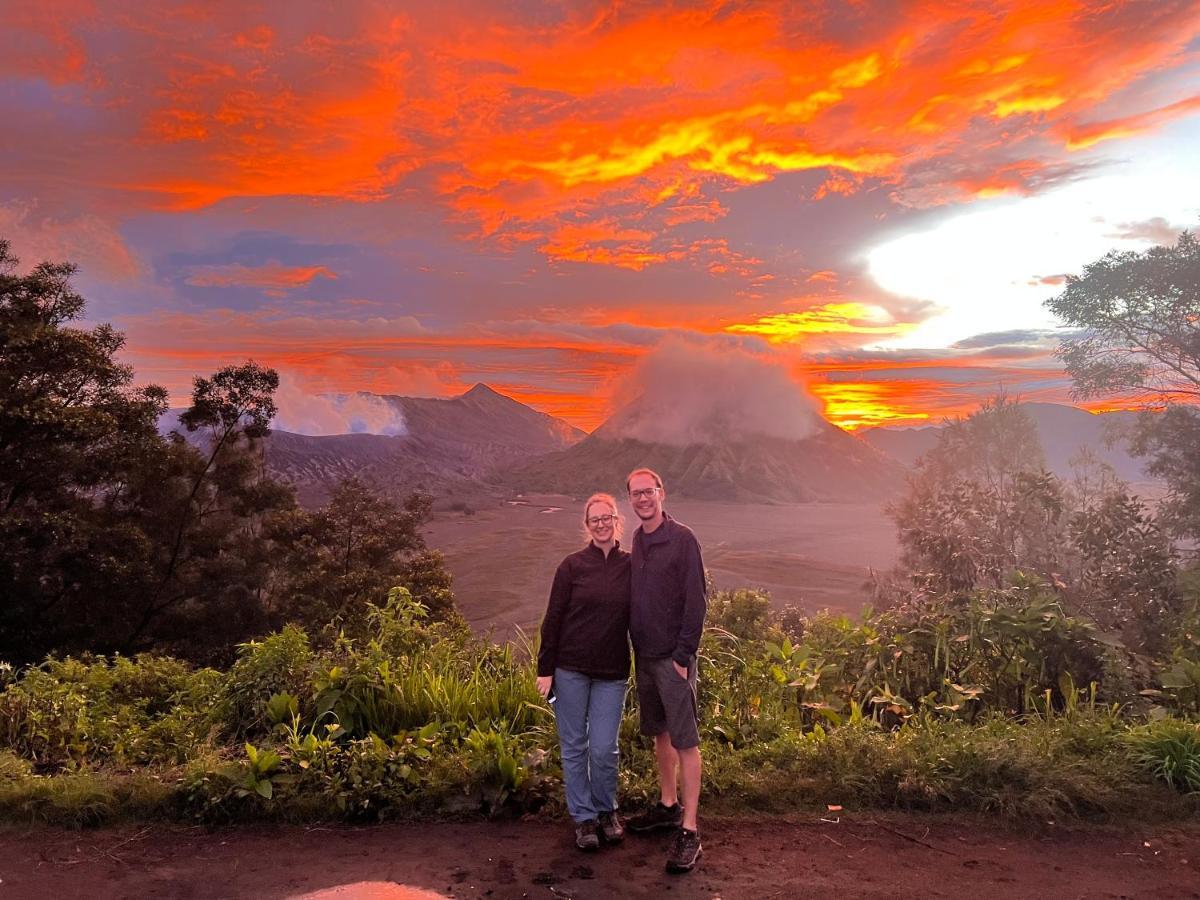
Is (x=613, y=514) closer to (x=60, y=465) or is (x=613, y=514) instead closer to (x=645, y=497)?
(x=645, y=497)

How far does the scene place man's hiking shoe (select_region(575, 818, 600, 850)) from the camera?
3.81 m

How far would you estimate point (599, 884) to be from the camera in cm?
354

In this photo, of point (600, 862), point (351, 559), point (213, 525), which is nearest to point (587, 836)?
point (600, 862)

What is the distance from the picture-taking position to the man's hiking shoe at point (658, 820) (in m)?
3.99

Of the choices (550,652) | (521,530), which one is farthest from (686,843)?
(521,530)

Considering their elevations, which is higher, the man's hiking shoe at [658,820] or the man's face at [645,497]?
the man's face at [645,497]

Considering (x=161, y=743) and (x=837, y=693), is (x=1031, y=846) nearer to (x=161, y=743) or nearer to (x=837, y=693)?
(x=837, y=693)

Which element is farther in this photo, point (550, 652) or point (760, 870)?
point (550, 652)

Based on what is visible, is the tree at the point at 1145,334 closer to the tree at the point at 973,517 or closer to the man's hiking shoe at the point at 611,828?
the tree at the point at 973,517

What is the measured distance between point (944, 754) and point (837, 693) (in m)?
1.37

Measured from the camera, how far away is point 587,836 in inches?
151

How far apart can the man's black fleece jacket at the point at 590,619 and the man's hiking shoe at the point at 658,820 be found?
72 cm

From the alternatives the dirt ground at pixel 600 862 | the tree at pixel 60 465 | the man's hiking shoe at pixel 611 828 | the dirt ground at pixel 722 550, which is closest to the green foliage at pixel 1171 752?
the dirt ground at pixel 600 862

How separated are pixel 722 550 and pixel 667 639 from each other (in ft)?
413
